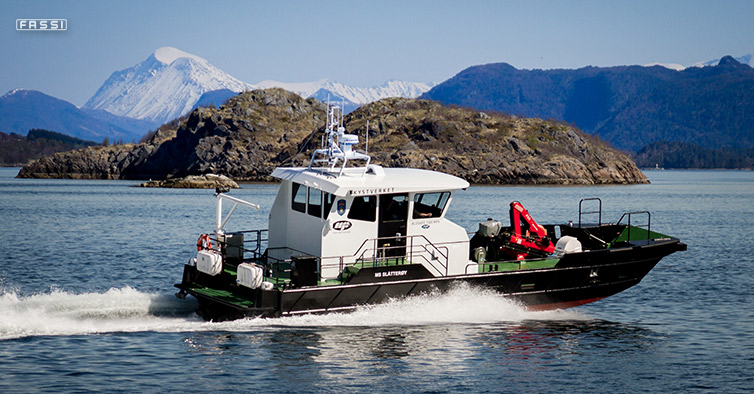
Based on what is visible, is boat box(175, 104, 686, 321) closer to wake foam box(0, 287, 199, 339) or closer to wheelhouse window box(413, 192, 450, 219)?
wheelhouse window box(413, 192, 450, 219)

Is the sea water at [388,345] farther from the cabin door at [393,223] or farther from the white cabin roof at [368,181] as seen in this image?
the white cabin roof at [368,181]

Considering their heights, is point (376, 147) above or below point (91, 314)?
above

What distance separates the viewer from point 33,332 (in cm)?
1514

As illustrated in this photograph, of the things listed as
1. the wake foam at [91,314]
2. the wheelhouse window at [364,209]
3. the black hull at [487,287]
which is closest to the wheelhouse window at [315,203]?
the wheelhouse window at [364,209]

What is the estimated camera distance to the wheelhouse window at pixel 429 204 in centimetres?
1734

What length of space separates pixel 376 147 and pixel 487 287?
12110cm

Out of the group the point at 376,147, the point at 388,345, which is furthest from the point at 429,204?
the point at 376,147

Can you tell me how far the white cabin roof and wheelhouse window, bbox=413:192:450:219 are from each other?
21cm

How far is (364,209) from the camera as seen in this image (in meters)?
16.8

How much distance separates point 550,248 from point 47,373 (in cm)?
1235

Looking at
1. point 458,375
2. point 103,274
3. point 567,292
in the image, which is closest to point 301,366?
point 458,375

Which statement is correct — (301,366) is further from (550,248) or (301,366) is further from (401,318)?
(550,248)

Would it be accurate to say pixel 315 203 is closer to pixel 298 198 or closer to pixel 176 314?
pixel 298 198

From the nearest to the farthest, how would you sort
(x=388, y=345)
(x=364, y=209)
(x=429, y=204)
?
(x=388, y=345) → (x=364, y=209) → (x=429, y=204)
